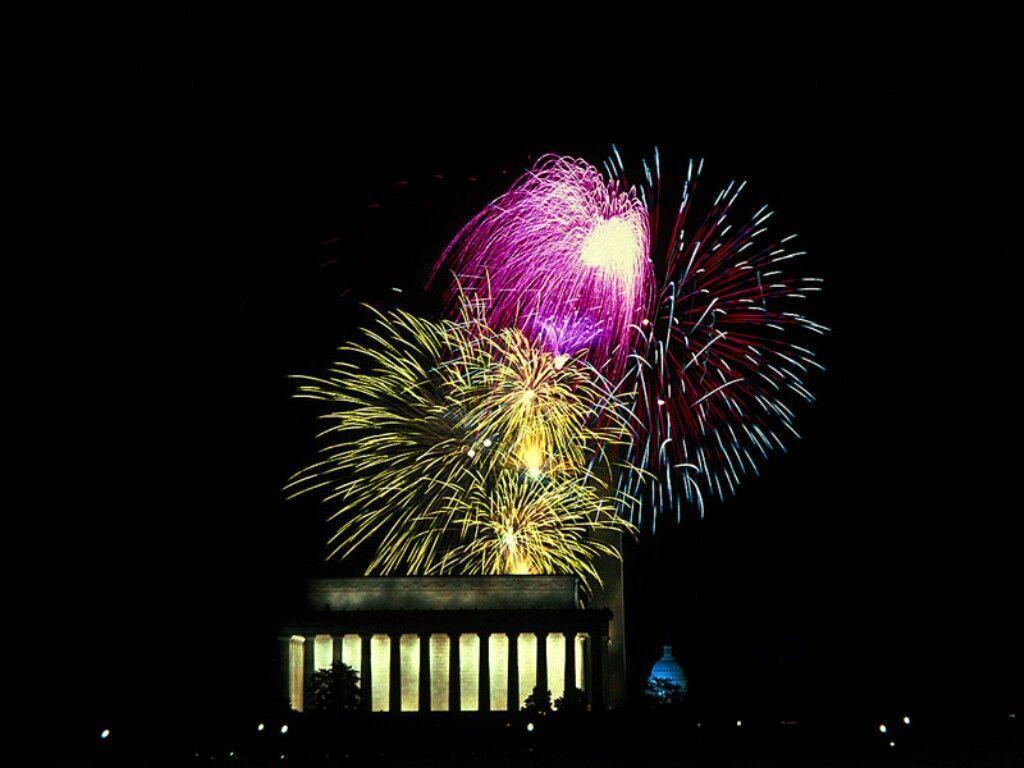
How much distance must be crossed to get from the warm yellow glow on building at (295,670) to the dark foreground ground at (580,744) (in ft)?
72.7

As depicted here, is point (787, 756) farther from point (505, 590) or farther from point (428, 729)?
point (505, 590)

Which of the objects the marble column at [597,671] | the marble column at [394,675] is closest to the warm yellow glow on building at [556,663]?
the marble column at [597,671]

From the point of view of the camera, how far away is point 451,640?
247 ft

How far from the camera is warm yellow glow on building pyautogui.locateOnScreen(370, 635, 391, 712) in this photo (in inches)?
2976

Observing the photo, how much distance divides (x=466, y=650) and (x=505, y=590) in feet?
13.3

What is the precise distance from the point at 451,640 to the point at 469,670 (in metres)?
2.40

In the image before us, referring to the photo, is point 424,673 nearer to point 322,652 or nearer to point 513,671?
point 513,671

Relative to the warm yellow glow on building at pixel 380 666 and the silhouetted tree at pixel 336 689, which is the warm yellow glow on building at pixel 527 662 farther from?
the silhouetted tree at pixel 336 689

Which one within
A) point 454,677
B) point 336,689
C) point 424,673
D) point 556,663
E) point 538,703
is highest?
point 556,663

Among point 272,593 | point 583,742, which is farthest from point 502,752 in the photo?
point 272,593

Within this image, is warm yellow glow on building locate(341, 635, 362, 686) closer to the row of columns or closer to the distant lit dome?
the row of columns

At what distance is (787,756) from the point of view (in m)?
45.3

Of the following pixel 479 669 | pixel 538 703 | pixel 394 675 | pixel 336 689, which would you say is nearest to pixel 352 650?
pixel 394 675

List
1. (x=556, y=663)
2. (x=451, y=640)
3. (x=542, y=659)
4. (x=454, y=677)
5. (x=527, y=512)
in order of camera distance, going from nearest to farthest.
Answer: (x=527, y=512) → (x=454, y=677) → (x=542, y=659) → (x=451, y=640) → (x=556, y=663)
